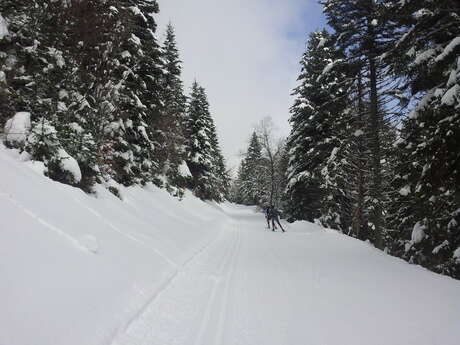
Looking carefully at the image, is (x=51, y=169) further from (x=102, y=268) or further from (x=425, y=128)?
(x=425, y=128)

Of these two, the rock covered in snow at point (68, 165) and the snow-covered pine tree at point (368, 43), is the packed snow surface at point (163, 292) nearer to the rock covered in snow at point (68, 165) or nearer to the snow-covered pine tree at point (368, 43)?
the rock covered in snow at point (68, 165)

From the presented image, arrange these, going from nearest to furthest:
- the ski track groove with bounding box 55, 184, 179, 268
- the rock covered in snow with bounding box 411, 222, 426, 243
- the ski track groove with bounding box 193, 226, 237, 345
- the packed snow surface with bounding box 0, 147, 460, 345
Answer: the packed snow surface with bounding box 0, 147, 460, 345
the ski track groove with bounding box 193, 226, 237, 345
the ski track groove with bounding box 55, 184, 179, 268
the rock covered in snow with bounding box 411, 222, 426, 243

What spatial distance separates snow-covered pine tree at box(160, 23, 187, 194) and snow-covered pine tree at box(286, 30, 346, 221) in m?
9.04

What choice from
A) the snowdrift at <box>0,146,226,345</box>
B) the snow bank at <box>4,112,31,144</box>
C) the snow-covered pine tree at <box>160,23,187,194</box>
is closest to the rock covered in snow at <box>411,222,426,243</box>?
the snowdrift at <box>0,146,226,345</box>

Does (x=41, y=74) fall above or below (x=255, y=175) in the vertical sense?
below

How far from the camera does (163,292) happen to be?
18.8 feet

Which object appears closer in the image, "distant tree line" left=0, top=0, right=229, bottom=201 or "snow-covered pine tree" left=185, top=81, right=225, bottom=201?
"distant tree line" left=0, top=0, right=229, bottom=201

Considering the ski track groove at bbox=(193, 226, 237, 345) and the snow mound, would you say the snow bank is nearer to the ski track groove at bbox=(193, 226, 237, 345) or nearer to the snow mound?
the snow mound

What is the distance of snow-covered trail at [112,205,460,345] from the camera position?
4.04m

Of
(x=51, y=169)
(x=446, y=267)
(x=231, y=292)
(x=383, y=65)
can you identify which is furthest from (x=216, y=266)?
(x=383, y=65)

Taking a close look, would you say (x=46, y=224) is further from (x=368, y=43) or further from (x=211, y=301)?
(x=368, y=43)

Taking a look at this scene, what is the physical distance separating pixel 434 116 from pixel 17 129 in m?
9.74

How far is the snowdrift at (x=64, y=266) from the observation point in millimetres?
3391

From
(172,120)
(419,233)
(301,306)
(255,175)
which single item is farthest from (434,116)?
(255,175)
